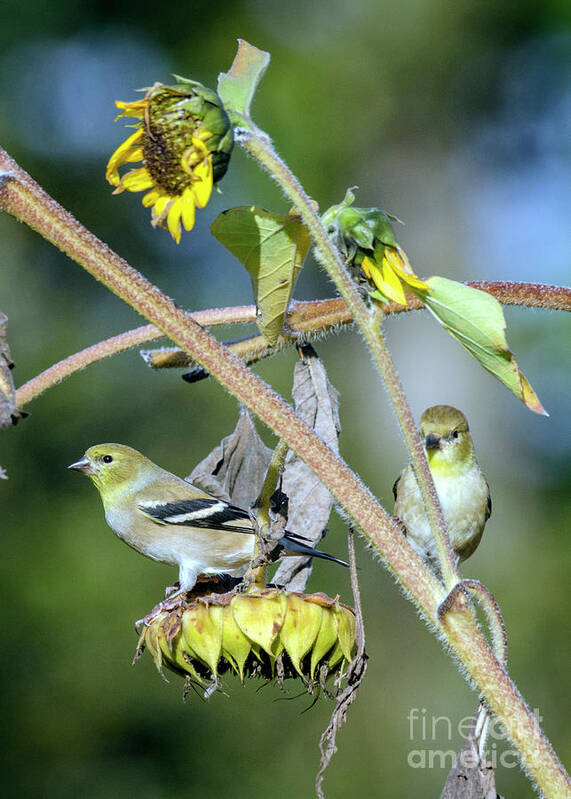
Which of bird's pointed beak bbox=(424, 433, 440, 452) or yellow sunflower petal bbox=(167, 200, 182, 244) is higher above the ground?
bird's pointed beak bbox=(424, 433, 440, 452)

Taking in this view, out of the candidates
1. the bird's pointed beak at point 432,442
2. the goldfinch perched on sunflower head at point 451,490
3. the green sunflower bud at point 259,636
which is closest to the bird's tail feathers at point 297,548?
the green sunflower bud at point 259,636

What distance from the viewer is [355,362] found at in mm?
6168

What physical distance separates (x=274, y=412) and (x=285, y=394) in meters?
4.28

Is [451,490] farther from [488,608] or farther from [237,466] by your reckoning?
[488,608]

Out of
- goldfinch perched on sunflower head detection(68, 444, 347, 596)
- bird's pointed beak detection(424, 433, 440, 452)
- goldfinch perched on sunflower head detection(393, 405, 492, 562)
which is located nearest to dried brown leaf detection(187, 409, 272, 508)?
goldfinch perched on sunflower head detection(68, 444, 347, 596)

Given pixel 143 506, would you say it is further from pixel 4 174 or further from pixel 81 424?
pixel 81 424

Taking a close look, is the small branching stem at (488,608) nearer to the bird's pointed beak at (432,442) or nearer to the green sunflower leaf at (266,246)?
the green sunflower leaf at (266,246)

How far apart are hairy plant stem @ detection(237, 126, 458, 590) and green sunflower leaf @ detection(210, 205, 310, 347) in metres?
0.07

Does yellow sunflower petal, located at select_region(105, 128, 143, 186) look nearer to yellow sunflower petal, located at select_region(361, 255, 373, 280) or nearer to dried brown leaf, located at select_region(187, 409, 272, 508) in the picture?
yellow sunflower petal, located at select_region(361, 255, 373, 280)

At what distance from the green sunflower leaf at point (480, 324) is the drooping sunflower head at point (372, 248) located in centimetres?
3

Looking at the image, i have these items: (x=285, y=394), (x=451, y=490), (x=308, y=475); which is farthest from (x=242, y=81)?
(x=285, y=394)

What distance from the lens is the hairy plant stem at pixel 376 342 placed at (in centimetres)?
62

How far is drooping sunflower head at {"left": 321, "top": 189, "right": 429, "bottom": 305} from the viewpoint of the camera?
0.70 meters

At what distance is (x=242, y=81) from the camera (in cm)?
73
